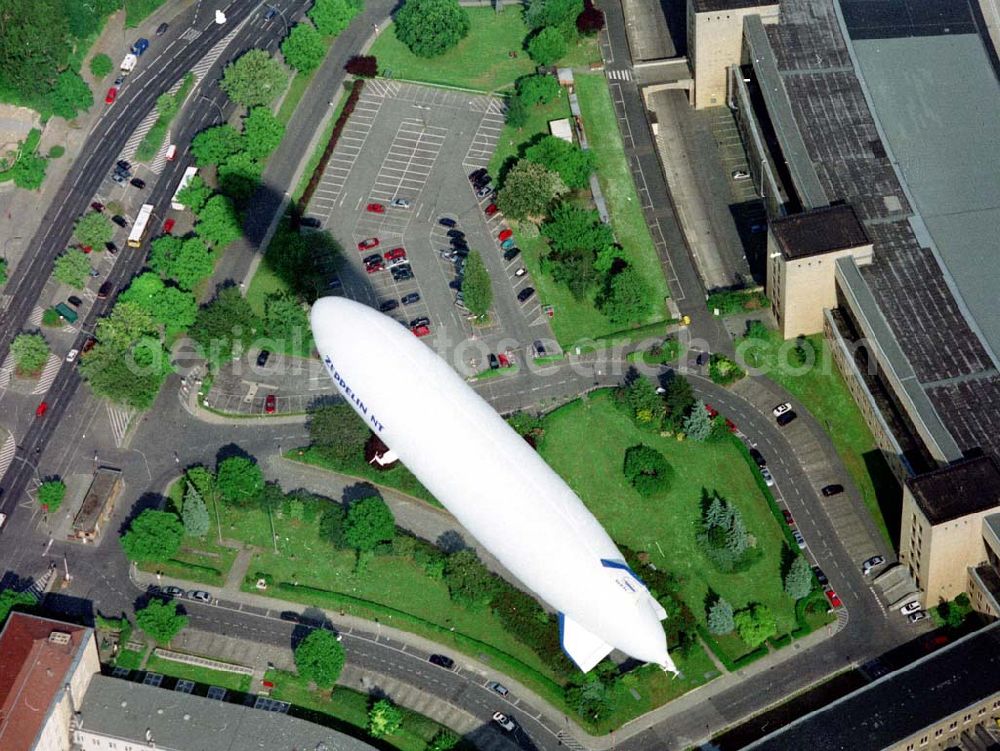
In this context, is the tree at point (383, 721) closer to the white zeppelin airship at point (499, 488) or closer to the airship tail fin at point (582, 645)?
the white zeppelin airship at point (499, 488)

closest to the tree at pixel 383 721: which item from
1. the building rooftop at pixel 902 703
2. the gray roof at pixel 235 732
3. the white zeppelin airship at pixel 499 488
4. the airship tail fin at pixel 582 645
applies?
the gray roof at pixel 235 732

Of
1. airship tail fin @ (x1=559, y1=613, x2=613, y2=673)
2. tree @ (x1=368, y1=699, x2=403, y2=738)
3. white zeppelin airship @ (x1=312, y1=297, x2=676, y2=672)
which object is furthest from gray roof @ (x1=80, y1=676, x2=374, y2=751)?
white zeppelin airship @ (x1=312, y1=297, x2=676, y2=672)

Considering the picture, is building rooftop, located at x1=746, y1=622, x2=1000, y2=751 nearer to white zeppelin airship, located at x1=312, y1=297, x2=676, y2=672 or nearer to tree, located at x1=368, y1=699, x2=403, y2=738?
white zeppelin airship, located at x1=312, y1=297, x2=676, y2=672

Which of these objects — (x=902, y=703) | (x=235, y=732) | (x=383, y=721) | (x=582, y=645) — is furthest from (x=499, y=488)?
(x=902, y=703)

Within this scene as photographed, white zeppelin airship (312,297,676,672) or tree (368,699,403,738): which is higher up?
white zeppelin airship (312,297,676,672)

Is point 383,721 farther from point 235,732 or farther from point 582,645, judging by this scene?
point 582,645

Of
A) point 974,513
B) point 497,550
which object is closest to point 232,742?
point 497,550

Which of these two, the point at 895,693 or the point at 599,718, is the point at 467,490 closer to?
the point at 599,718
